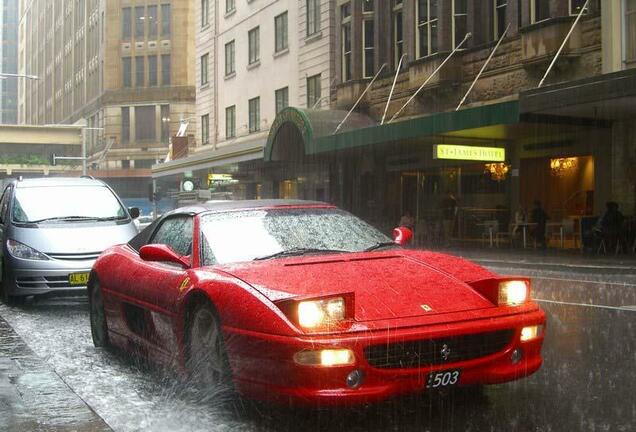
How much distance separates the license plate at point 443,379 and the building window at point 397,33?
25.9 m

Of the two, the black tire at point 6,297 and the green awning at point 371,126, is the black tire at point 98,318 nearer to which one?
the black tire at point 6,297

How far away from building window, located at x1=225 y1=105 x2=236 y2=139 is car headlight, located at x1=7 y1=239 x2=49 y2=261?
32447mm

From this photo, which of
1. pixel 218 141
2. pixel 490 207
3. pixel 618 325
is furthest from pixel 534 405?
pixel 218 141

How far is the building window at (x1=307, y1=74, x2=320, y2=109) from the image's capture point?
34.5m

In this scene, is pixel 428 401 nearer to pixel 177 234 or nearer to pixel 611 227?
pixel 177 234

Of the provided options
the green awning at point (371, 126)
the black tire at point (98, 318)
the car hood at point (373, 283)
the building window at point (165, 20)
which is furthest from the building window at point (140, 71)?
the car hood at point (373, 283)

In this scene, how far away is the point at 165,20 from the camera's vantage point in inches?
3041

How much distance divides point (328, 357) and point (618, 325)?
16.7 ft

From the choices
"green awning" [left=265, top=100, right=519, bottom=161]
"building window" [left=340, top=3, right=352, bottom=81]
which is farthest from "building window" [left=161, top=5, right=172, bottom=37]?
"green awning" [left=265, top=100, right=519, bottom=161]

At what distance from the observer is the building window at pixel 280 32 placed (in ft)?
122

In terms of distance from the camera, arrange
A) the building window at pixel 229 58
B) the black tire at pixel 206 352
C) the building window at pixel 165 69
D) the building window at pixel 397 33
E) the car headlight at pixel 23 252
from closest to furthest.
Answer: the black tire at pixel 206 352 → the car headlight at pixel 23 252 → the building window at pixel 397 33 → the building window at pixel 229 58 → the building window at pixel 165 69

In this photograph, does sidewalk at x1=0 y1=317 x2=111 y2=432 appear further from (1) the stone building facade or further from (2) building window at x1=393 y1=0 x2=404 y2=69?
(1) the stone building facade

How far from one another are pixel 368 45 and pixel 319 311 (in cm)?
2775

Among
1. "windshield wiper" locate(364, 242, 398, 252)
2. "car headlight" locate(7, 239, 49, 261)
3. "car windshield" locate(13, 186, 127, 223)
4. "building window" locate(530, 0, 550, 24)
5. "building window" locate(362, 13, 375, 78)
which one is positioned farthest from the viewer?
"building window" locate(362, 13, 375, 78)
